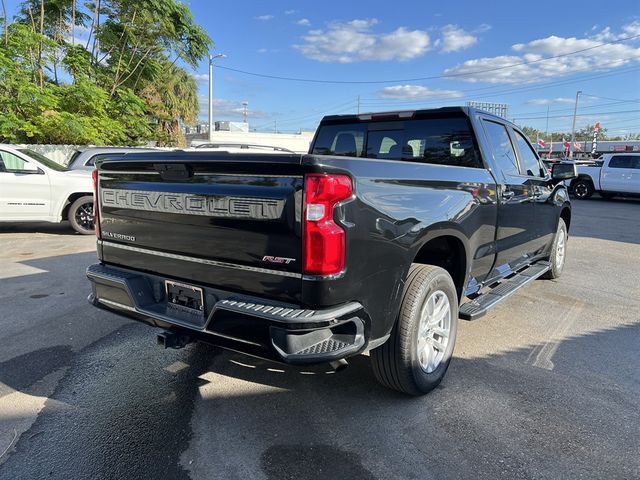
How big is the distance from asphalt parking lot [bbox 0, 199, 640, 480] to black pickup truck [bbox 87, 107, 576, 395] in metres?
0.39

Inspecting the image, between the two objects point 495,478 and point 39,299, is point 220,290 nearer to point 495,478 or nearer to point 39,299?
point 495,478

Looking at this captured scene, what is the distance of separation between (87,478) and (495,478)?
6.86ft

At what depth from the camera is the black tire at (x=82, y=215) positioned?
9.37 metres

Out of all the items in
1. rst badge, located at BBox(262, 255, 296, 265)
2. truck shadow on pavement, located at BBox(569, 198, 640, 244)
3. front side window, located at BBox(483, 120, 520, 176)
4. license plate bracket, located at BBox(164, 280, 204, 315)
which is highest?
front side window, located at BBox(483, 120, 520, 176)

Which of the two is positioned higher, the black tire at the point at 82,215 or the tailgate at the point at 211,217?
the tailgate at the point at 211,217

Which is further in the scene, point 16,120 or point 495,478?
point 16,120

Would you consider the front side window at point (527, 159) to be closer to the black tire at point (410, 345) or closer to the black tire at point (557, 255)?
the black tire at point (557, 255)

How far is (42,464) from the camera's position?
254 centimetres

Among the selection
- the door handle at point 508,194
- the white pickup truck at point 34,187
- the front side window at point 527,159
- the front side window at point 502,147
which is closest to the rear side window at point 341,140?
the front side window at point 502,147

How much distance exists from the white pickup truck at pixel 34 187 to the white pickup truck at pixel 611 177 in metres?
17.5

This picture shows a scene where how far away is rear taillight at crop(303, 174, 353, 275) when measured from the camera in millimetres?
2361

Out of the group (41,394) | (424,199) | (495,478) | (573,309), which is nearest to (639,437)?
(495,478)

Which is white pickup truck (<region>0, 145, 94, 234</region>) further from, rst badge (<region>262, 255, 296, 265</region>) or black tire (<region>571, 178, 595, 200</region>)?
black tire (<region>571, 178, 595, 200</region>)

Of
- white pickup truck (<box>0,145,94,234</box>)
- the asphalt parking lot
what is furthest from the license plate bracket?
white pickup truck (<box>0,145,94,234</box>)
